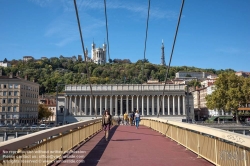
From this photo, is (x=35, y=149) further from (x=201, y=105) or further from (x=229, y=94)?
(x=201, y=105)

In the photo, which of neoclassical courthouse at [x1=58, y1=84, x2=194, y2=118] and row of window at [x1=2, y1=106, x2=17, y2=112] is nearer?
row of window at [x1=2, y1=106, x2=17, y2=112]

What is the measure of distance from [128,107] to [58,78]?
5431cm

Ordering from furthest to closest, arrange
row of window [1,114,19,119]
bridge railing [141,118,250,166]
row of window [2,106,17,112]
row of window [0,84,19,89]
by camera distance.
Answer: row of window [0,84,19,89]
row of window [1,114,19,119]
row of window [2,106,17,112]
bridge railing [141,118,250,166]

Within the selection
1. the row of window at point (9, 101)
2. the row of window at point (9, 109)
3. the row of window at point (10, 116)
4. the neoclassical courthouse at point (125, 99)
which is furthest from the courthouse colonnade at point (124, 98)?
the row of window at point (9, 109)

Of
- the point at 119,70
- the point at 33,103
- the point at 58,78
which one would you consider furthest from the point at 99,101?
the point at 119,70

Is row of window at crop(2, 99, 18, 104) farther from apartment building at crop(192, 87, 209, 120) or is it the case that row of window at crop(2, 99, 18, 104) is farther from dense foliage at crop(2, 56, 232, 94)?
apartment building at crop(192, 87, 209, 120)

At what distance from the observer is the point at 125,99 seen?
112875 millimetres

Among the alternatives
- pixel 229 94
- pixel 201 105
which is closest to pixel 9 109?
pixel 229 94

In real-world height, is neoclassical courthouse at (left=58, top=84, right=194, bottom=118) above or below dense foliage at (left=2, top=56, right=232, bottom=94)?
below

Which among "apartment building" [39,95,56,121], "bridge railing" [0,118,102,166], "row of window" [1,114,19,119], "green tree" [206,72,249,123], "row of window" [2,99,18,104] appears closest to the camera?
"bridge railing" [0,118,102,166]

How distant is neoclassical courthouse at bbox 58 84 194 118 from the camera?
109500mm

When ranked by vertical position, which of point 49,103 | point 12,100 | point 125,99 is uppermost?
point 125,99

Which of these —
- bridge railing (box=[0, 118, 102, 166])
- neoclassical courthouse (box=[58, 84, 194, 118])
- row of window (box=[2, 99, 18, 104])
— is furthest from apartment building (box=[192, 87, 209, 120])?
bridge railing (box=[0, 118, 102, 166])

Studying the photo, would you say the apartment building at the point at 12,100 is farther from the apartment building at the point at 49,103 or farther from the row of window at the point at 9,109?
the apartment building at the point at 49,103
